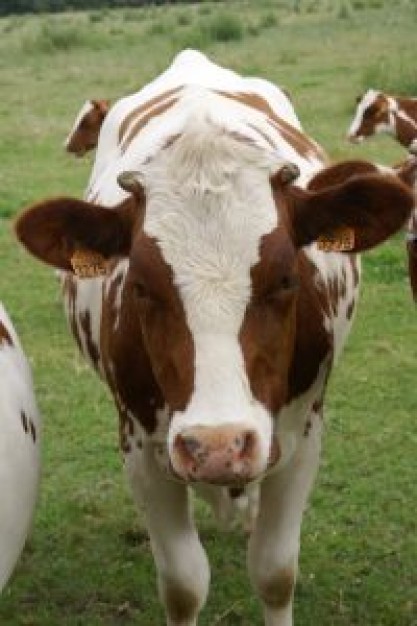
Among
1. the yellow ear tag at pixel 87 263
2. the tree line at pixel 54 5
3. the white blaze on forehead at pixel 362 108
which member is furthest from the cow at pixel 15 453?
the tree line at pixel 54 5

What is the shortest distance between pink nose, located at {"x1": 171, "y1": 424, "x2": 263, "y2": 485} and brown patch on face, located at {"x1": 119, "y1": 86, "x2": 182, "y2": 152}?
5.37 ft

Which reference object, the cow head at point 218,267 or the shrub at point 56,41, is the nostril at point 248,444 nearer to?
the cow head at point 218,267

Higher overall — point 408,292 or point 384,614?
point 384,614

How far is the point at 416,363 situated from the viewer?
6.61 meters

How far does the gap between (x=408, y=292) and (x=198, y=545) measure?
425 cm

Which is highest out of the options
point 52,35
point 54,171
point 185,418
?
point 185,418

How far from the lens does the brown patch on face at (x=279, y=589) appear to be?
12.6ft

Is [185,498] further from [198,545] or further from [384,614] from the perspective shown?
[384,614]

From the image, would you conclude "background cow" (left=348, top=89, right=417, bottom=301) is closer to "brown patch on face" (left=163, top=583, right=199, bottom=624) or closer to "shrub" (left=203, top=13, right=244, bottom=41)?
"brown patch on face" (left=163, top=583, right=199, bottom=624)

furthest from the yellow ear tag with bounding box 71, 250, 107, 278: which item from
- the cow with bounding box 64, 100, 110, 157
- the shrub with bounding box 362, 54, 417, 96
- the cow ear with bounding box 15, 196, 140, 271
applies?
the shrub with bounding box 362, 54, 417, 96

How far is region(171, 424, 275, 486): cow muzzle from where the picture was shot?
259 centimetres

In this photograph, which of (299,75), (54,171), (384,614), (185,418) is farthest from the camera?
(299,75)

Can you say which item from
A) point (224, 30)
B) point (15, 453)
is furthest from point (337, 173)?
point (224, 30)

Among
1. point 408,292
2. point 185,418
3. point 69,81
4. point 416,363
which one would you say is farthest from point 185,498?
point 69,81
